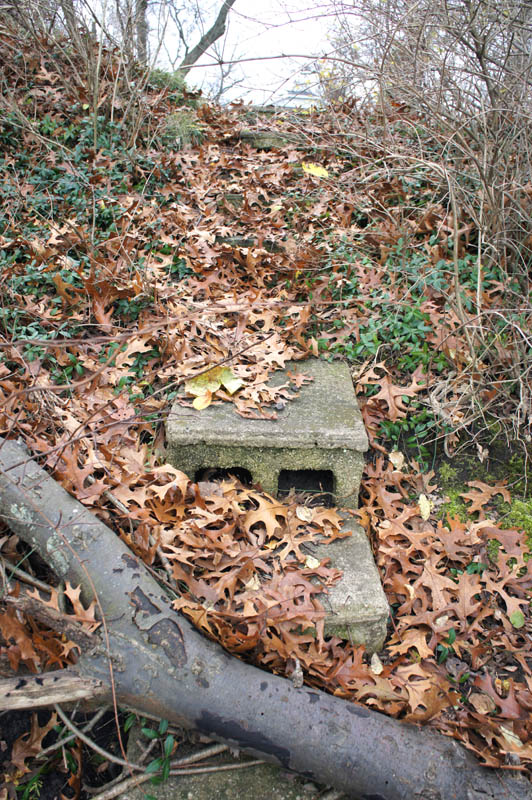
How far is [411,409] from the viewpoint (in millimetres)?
3371

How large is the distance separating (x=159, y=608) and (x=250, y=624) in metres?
0.39

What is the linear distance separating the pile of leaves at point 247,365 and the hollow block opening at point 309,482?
0.18 m

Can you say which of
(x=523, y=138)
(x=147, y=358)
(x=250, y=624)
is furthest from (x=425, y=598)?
(x=523, y=138)

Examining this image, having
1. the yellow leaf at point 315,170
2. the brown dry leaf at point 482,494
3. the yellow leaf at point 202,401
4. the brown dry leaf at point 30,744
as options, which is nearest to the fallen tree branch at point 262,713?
the brown dry leaf at point 30,744

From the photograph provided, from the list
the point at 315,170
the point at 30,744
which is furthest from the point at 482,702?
the point at 315,170

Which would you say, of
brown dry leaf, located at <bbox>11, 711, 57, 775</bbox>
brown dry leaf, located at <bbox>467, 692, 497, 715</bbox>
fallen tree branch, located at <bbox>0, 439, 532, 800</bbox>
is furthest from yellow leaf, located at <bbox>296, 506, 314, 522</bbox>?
brown dry leaf, located at <bbox>11, 711, 57, 775</bbox>

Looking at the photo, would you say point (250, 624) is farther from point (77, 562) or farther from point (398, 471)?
point (398, 471)

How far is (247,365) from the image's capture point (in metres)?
3.30

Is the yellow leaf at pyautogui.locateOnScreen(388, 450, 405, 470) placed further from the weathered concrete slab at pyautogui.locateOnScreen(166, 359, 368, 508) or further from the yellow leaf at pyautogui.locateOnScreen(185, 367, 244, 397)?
the yellow leaf at pyautogui.locateOnScreen(185, 367, 244, 397)

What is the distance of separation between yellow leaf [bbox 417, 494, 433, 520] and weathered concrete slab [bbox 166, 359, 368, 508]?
40 cm

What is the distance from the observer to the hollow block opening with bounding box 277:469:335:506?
305 centimetres

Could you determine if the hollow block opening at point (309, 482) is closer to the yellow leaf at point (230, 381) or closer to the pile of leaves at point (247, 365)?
the pile of leaves at point (247, 365)

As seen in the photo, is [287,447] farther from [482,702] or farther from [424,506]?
[482,702]

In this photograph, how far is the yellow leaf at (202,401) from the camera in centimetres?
297
